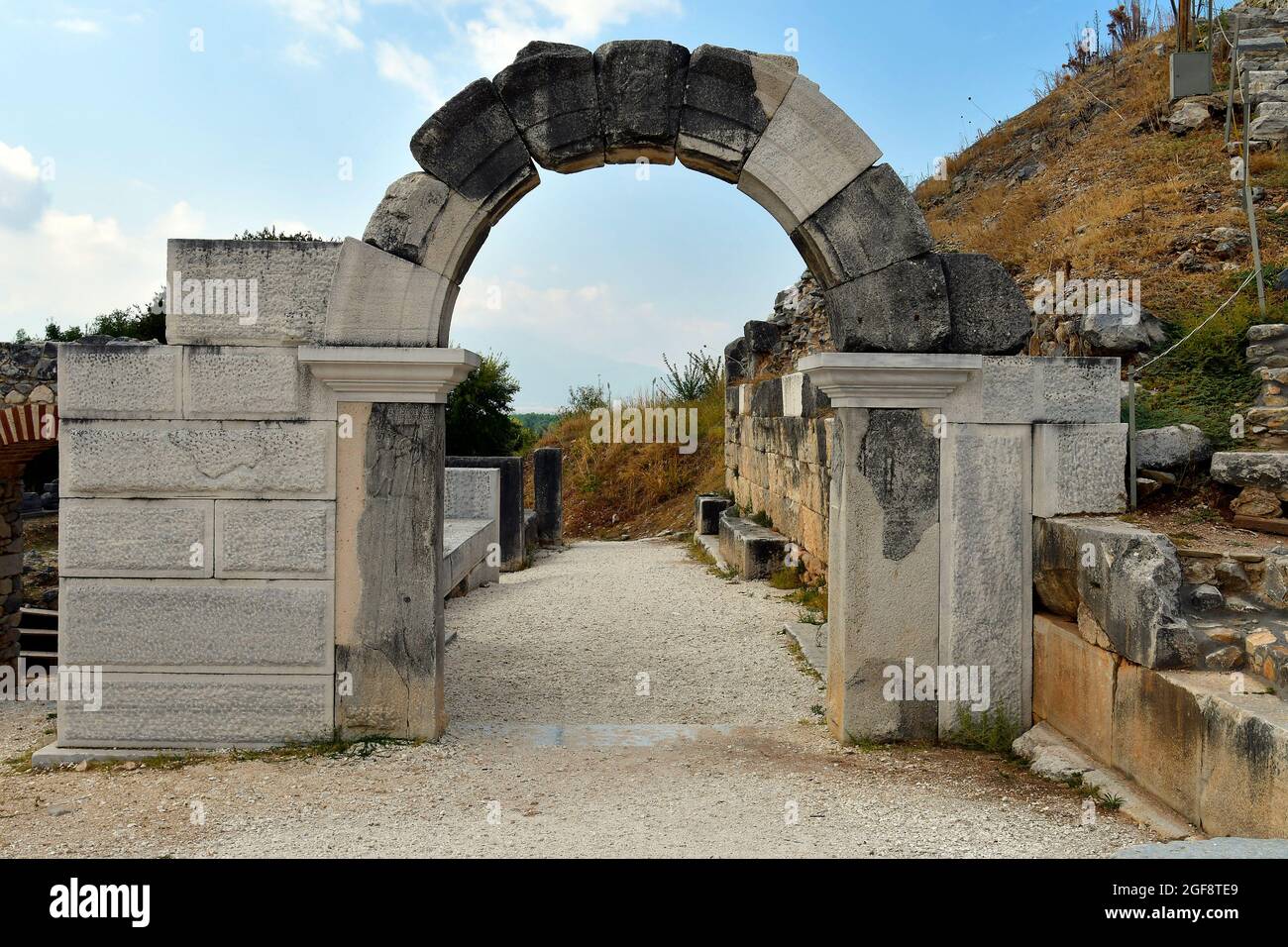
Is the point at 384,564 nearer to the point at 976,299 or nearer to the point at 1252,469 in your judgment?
the point at 976,299

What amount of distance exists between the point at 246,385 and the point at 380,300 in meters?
0.81

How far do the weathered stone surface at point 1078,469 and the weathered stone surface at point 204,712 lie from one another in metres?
3.77

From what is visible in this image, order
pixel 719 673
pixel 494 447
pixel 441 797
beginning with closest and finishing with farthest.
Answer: pixel 441 797 → pixel 719 673 → pixel 494 447

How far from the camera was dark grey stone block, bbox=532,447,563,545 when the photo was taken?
15156 millimetres

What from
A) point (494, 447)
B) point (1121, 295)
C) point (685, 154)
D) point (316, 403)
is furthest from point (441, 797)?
point (494, 447)

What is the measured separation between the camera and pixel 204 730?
15.6 ft

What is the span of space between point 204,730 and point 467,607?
4852 mm

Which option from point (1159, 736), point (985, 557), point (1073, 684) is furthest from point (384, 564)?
point (1159, 736)

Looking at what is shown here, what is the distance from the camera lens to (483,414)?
20.0 metres

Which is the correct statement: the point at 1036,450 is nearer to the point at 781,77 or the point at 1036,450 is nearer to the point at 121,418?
the point at 781,77

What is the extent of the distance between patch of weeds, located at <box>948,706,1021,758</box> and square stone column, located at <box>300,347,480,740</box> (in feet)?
9.10

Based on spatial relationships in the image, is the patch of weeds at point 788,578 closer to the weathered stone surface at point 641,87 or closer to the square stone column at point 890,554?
the square stone column at point 890,554

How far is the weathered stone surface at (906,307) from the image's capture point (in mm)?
4738

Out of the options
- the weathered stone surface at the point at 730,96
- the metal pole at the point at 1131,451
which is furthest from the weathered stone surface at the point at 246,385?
the metal pole at the point at 1131,451
